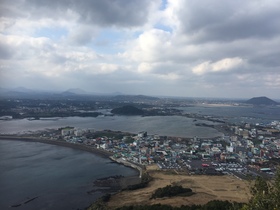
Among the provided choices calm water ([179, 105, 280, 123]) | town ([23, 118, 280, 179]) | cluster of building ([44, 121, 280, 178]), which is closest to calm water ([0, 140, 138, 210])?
town ([23, 118, 280, 179])

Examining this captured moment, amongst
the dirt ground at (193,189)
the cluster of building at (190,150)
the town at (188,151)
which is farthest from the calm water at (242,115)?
the dirt ground at (193,189)

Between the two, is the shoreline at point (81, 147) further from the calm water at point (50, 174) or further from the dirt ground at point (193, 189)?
the dirt ground at point (193, 189)

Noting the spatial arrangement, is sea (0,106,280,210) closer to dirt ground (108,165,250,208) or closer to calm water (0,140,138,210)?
calm water (0,140,138,210)

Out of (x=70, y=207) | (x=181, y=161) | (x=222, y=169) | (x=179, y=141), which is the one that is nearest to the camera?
(x=70, y=207)

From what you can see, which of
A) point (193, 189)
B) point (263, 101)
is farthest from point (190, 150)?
point (263, 101)

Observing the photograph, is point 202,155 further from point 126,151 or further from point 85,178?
point 85,178

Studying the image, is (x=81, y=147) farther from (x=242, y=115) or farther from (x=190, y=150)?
(x=242, y=115)

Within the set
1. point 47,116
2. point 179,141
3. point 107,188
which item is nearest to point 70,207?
point 107,188
